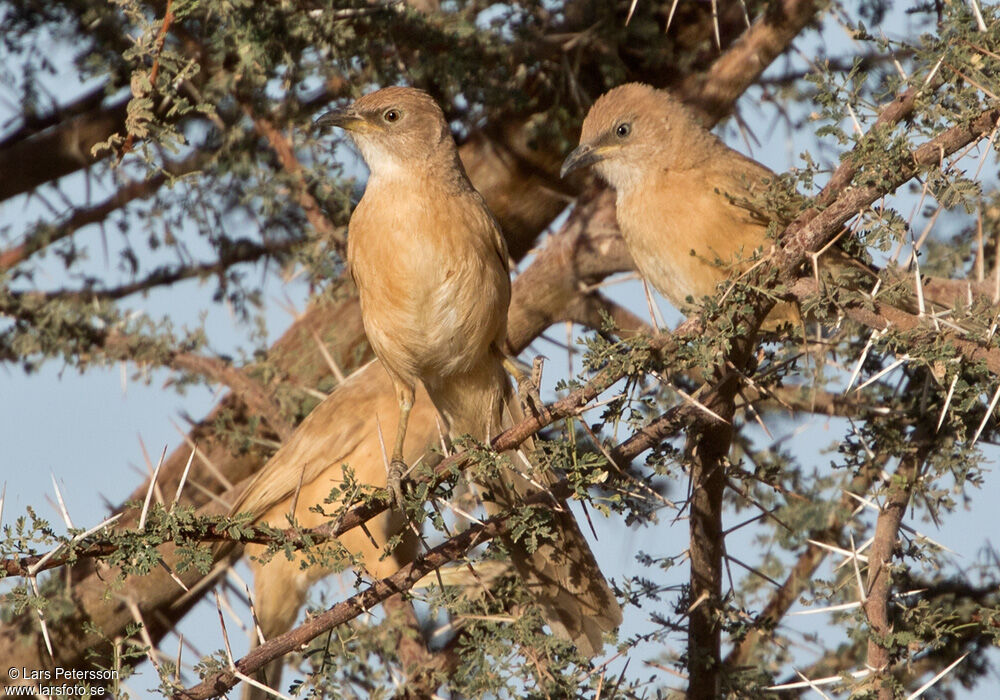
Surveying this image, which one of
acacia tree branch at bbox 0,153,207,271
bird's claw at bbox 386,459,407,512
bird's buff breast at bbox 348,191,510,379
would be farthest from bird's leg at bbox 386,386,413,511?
acacia tree branch at bbox 0,153,207,271

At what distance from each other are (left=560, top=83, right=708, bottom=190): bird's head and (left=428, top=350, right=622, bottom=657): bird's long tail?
3.81 ft

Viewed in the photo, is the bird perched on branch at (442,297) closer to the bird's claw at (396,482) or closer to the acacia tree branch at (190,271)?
the bird's claw at (396,482)

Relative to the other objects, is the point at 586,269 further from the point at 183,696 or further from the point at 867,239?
the point at 183,696

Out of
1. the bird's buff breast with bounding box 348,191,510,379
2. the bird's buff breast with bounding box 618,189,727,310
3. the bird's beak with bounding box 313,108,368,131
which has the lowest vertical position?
the bird's buff breast with bounding box 348,191,510,379

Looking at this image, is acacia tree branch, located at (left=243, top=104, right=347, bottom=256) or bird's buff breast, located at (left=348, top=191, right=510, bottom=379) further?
acacia tree branch, located at (left=243, top=104, right=347, bottom=256)

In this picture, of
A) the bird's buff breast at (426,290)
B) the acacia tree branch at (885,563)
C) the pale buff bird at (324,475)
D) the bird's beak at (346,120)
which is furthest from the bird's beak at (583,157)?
the acacia tree branch at (885,563)

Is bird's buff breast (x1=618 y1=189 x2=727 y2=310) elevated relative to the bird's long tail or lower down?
elevated

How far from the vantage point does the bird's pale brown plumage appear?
438 centimetres

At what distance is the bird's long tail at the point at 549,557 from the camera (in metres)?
4.23

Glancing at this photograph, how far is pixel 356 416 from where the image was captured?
5160 millimetres

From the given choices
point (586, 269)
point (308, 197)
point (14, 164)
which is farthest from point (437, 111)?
point (14, 164)

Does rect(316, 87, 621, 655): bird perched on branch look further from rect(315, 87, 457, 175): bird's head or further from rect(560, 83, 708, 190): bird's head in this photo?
rect(560, 83, 708, 190): bird's head

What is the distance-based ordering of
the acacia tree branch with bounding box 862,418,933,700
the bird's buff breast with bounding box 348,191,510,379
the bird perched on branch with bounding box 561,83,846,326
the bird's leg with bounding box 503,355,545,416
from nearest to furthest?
the acacia tree branch with bounding box 862,418,933,700, the bird's leg with bounding box 503,355,545,416, the bird's buff breast with bounding box 348,191,510,379, the bird perched on branch with bounding box 561,83,846,326

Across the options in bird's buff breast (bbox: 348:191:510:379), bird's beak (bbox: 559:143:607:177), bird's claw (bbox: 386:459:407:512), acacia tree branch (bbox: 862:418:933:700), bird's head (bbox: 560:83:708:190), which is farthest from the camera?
bird's beak (bbox: 559:143:607:177)
